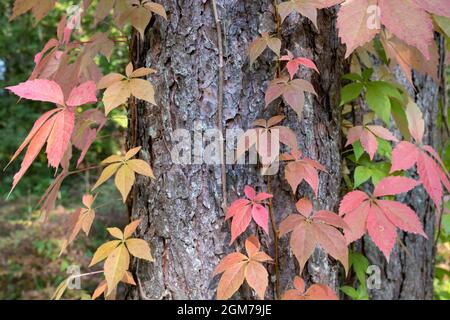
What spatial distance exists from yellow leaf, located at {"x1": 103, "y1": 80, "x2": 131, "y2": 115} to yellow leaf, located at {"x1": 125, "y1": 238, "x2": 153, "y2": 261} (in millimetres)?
311

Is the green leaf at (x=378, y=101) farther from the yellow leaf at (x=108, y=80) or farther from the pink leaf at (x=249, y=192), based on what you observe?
the yellow leaf at (x=108, y=80)

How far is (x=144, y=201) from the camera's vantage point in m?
1.08

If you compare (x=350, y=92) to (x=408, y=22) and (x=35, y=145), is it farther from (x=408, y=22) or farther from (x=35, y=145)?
(x=35, y=145)

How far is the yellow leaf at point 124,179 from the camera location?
90cm

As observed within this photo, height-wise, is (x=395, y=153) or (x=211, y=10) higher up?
(x=211, y=10)

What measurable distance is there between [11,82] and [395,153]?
6498 mm

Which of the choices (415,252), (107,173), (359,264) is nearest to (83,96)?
(107,173)

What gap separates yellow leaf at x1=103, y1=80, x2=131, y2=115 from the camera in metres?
0.87

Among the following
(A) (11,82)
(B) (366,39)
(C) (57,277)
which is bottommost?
(C) (57,277)

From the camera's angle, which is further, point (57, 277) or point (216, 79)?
point (57, 277)

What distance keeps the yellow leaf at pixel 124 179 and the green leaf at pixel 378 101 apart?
2.10 ft

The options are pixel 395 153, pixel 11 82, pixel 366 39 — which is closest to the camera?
pixel 366 39
